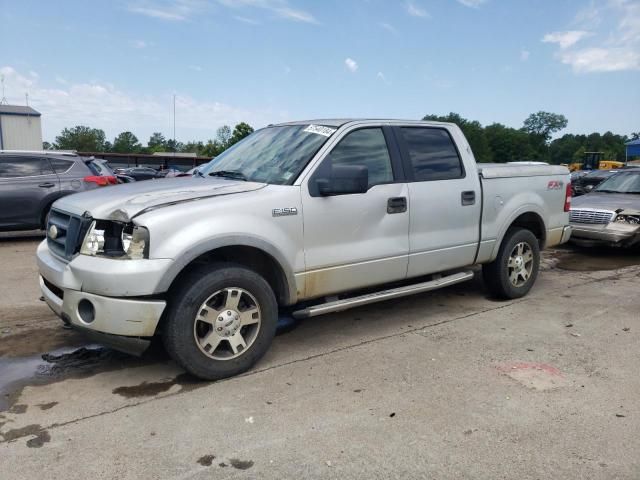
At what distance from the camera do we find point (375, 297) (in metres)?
4.51

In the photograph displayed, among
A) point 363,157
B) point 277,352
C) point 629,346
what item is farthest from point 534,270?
point 277,352

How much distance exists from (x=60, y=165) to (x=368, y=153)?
7.71 metres

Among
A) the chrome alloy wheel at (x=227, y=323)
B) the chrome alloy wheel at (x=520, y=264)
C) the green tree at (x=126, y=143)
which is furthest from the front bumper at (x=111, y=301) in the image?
the green tree at (x=126, y=143)

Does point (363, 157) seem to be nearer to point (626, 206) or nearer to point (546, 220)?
point (546, 220)

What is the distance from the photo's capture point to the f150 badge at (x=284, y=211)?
3.88 meters

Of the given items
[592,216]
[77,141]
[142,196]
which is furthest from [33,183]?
[77,141]

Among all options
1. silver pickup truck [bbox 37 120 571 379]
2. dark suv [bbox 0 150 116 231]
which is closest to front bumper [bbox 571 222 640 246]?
silver pickup truck [bbox 37 120 571 379]

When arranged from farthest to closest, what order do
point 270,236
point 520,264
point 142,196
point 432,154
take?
point 520,264
point 432,154
point 270,236
point 142,196

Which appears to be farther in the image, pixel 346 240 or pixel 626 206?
pixel 626 206

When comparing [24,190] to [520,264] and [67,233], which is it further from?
[520,264]

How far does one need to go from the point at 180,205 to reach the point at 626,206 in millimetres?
8046

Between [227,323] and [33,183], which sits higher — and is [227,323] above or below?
below

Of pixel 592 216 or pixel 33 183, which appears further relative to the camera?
pixel 33 183

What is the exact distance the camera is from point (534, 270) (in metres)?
6.05
